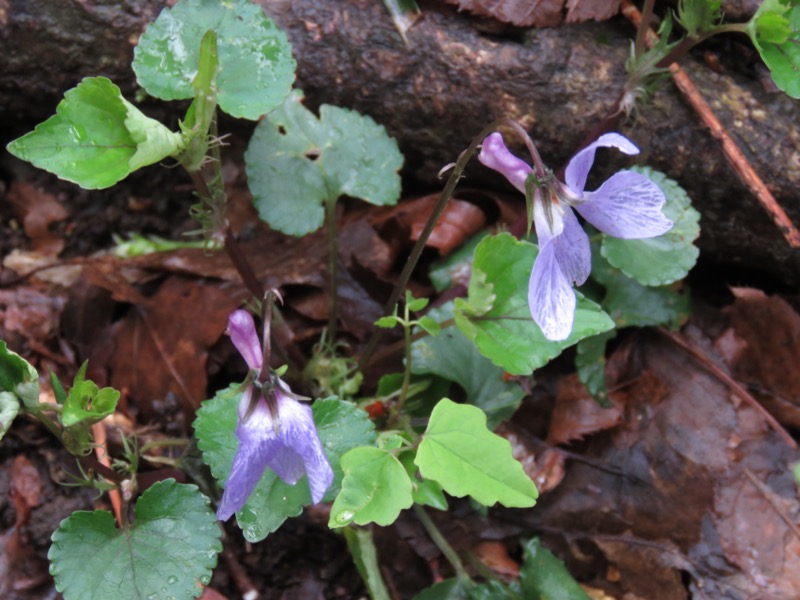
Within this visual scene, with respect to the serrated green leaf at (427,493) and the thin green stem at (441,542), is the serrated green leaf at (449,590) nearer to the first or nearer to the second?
the thin green stem at (441,542)

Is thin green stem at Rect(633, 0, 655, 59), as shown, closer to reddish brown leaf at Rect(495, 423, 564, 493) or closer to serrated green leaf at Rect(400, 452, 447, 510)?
reddish brown leaf at Rect(495, 423, 564, 493)

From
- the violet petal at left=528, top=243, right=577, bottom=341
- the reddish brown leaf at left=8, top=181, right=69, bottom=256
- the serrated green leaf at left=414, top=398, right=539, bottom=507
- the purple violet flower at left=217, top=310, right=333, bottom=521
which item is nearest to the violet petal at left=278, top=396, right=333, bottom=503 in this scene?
the purple violet flower at left=217, top=310, right=333, bottom=521

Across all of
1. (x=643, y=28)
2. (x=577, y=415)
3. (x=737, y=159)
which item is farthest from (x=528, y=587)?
(x=643, y=28)

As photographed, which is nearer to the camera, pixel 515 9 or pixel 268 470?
pixel 268 470

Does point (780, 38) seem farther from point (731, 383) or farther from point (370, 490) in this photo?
point (370, 490)

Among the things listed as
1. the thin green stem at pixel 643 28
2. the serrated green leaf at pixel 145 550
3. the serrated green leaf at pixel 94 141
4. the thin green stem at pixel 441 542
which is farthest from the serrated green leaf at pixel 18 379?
the thin green stem at pixel 643 28

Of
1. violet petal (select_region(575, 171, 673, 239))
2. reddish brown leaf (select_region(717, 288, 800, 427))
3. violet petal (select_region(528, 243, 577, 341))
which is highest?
Answer: violet petal (select_region(575, 171, 673, 239))
